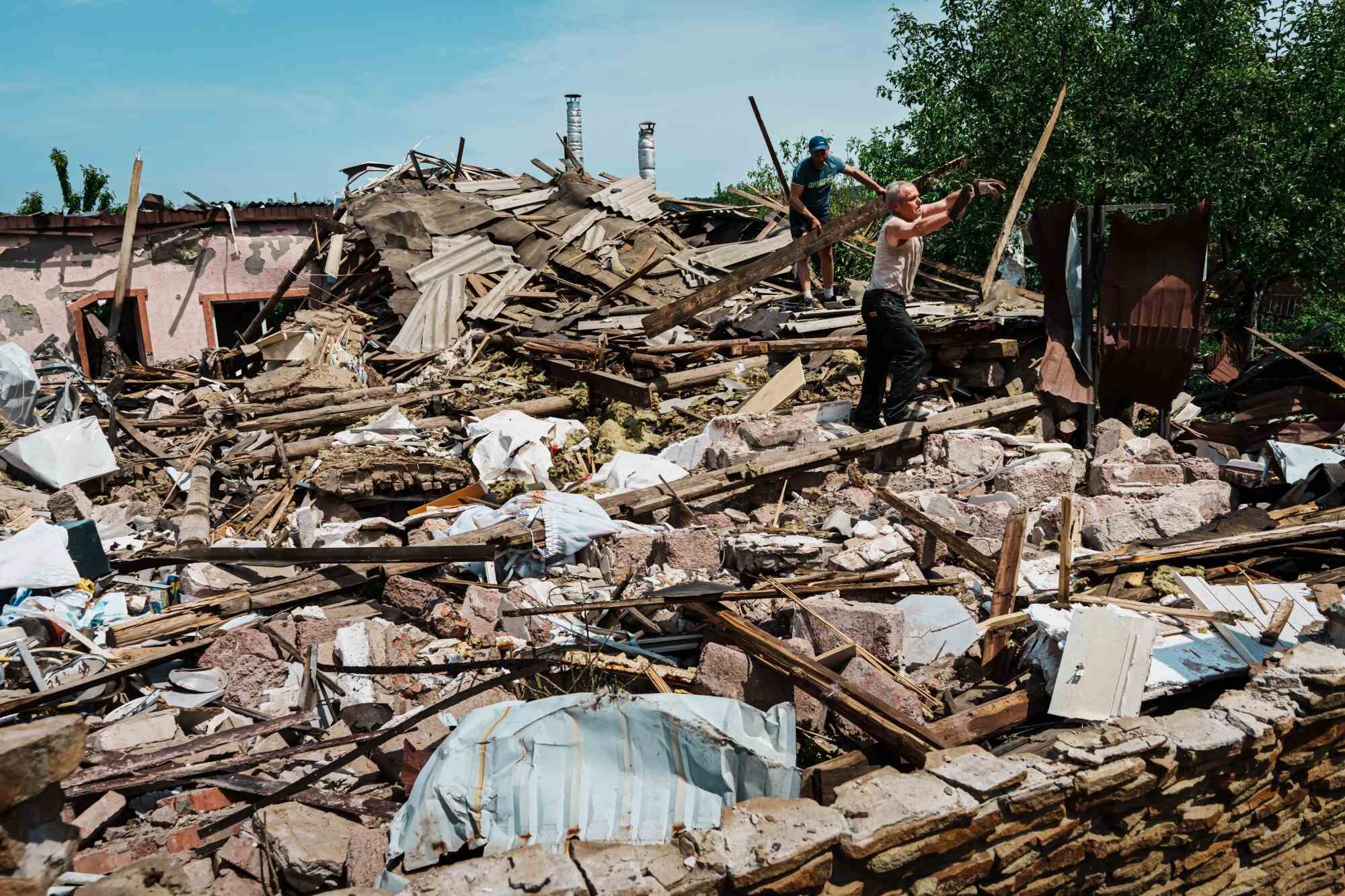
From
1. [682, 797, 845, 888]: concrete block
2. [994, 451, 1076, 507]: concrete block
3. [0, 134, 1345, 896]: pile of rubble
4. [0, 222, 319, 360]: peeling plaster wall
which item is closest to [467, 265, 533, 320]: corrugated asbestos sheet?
[0, 134, 1345, 896]: pile of rubble

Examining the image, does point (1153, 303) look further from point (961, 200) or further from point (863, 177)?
point (863, 177)

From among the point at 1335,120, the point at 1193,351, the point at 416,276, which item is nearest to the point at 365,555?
the point at 1193,351

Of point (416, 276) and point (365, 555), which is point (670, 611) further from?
point (416, 276)

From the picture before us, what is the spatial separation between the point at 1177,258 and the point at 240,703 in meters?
7.44

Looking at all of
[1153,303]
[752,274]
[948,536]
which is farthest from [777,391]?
[948,536]

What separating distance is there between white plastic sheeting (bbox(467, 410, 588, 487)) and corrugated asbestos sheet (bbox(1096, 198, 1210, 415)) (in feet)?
14.8

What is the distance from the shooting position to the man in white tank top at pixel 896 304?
7.09m

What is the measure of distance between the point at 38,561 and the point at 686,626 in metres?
4.18

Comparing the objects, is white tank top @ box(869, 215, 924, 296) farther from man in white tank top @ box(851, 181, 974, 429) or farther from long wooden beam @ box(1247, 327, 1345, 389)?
long wooden beam @ box(1247, 327, 1345, 389)

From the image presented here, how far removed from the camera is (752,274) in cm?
927

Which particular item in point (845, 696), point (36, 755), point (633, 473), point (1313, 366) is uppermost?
point (1313, 366)

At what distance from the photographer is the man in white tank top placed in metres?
7.09

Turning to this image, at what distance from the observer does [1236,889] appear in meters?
4.47

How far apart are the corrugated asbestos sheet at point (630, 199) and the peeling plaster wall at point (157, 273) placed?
4361mm
